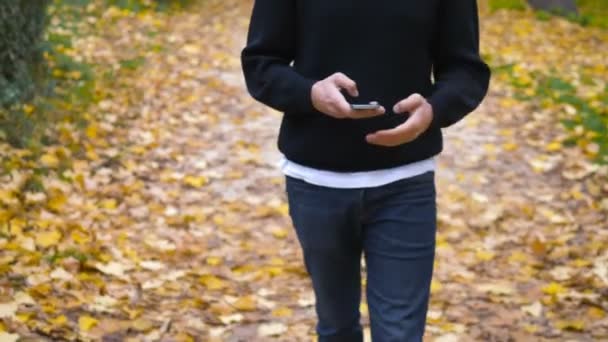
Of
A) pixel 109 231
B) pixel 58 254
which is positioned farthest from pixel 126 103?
pixel 58 254

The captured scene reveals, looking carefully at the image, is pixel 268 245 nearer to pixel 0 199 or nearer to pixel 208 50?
pixel 0 199

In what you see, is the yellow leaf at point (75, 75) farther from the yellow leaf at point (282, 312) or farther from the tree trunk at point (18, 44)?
the yellow leaf at point (282, 312)

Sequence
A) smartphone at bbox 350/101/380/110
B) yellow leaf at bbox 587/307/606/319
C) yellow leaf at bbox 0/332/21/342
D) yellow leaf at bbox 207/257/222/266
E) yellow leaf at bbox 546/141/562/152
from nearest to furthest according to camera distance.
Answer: smartphone at bbox 350/101/380/110, yellow leaf at bbox 0/332/21/342, yellow leaf at bbox 587/307/606/319, yellow leaf at bbox 207/257/222/266, yellow leaf at bbox 546/141/562/152

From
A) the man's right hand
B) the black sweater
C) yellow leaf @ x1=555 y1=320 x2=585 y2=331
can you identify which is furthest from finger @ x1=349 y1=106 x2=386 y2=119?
yellow leaf @ x1=555 y1=320 x2=585 y2=331

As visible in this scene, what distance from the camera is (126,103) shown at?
7828 millimetres

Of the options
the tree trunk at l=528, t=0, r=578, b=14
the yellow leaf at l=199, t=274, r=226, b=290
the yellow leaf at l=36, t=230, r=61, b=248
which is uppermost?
the tree trunk at l=528, t=0, r=578, b=14

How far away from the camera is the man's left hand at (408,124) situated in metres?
2.28

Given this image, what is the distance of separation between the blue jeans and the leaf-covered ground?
157 centimetres

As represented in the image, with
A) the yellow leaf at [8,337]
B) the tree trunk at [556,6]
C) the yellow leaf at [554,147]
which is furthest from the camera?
the tree trunk at [556,6]

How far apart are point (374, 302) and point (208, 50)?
8.58m

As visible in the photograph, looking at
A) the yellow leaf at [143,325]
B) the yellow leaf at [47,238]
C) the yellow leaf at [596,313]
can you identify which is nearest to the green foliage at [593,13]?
the yellow leaf at [596,313]

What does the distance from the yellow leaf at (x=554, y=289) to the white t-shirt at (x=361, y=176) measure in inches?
90.3

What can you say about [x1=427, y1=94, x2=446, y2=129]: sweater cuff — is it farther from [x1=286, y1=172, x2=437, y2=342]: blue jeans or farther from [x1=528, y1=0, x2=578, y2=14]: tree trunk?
[x1=528, y1=0, x2=578, y2=14]: tree trunk

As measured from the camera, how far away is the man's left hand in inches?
89.9
